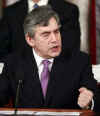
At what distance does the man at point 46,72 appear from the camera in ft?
7.74

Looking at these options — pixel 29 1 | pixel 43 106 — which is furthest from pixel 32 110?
pixel 29 1

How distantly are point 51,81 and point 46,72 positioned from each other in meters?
0.07

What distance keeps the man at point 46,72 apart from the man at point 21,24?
123cm

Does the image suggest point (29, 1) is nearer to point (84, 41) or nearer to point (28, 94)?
point (84, 41)

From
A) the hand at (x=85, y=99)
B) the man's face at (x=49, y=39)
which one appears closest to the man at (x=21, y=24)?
the man's face at (x=49, y=39)

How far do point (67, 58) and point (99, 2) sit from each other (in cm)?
214

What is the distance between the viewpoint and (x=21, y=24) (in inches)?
153

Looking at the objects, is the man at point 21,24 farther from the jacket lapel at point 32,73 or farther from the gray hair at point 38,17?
the gray hair at point 38,17

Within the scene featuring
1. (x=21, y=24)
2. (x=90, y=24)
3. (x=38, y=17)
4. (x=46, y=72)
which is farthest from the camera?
(x=90, y=24)

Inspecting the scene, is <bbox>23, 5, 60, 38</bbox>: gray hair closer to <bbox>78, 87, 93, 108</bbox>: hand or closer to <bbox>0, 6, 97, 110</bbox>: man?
<bbox>0, 6, 97, 110</bbox>: man


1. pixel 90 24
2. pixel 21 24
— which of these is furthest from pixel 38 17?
pixel 90 24

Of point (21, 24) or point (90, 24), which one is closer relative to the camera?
point (21, 24)

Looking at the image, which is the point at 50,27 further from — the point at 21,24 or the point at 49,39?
the point at 21,24

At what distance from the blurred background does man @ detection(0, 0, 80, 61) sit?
482 millimetres
